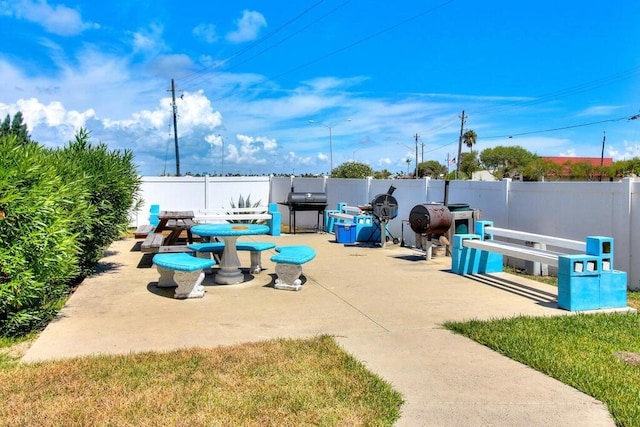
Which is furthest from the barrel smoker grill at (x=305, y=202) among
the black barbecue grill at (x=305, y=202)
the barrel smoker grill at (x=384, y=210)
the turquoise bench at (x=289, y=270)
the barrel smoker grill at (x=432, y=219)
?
the turquoise bench at (x=289, y=270)

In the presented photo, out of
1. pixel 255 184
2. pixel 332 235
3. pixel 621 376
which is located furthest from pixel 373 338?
pixel 255 184

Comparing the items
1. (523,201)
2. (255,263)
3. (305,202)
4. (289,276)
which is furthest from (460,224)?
(305,202)

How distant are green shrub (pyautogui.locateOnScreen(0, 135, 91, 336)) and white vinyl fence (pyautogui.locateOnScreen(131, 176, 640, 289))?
806 cm

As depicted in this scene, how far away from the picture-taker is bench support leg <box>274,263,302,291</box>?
7.98 meters

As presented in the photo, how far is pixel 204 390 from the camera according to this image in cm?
407

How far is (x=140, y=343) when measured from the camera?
5.39m

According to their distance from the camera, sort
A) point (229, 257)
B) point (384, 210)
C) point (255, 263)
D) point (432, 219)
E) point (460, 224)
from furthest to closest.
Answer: point (384, 210) → point (460, 224) → point (432, 219) → point (255, 263) → point (229, 257)

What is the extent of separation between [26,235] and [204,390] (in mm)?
2640

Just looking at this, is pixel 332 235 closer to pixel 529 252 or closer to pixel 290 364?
pixel 529 252

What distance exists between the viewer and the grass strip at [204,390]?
360 centimetres

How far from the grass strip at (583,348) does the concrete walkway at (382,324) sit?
0.42ft

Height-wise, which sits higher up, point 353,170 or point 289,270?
point 353,170

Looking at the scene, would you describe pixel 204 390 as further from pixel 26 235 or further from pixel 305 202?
pixel 305 202

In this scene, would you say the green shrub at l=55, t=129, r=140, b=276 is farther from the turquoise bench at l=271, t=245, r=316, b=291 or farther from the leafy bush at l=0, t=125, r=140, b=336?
the turquoise bench at l=271, t=245, r=316, b=291
